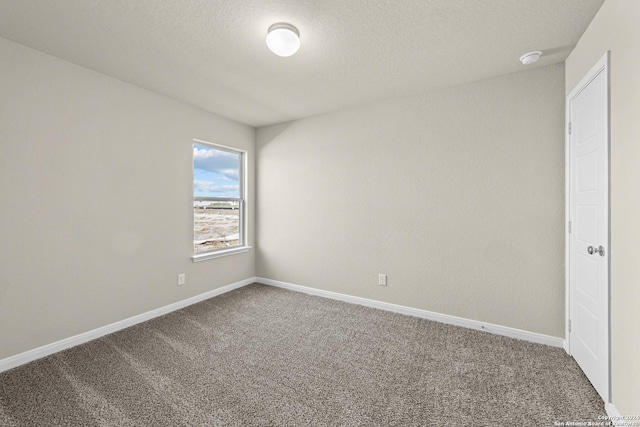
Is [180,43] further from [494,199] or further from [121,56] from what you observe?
[494,199]

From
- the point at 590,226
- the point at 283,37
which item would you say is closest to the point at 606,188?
the point at 590,226

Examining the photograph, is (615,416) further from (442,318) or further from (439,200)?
(439,200)

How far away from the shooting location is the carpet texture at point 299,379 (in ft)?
5.23

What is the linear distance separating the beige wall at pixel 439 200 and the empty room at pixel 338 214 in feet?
0.07

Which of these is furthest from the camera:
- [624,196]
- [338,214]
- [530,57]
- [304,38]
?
[338,214]

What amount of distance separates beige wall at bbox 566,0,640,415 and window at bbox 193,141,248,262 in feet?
12.4

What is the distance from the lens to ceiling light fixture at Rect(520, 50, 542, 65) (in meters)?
2.19

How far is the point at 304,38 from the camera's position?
2033mm

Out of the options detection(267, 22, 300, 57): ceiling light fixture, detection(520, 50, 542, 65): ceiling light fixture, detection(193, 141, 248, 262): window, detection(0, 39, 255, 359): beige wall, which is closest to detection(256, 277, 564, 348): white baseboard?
detection(193, 141, 248, 262): window

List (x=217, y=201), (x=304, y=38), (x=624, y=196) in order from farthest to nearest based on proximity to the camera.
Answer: (x=217, y=201) → (x=304, y=38) → (x=624, y=196)

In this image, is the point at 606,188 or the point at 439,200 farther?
the point at 439,200

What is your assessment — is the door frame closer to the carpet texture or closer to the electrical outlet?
the carpet texture

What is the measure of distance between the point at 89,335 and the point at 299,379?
205cm

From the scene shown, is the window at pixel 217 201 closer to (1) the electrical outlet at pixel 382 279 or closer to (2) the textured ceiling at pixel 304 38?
(2) the textured ceiling at pixel 304 38
